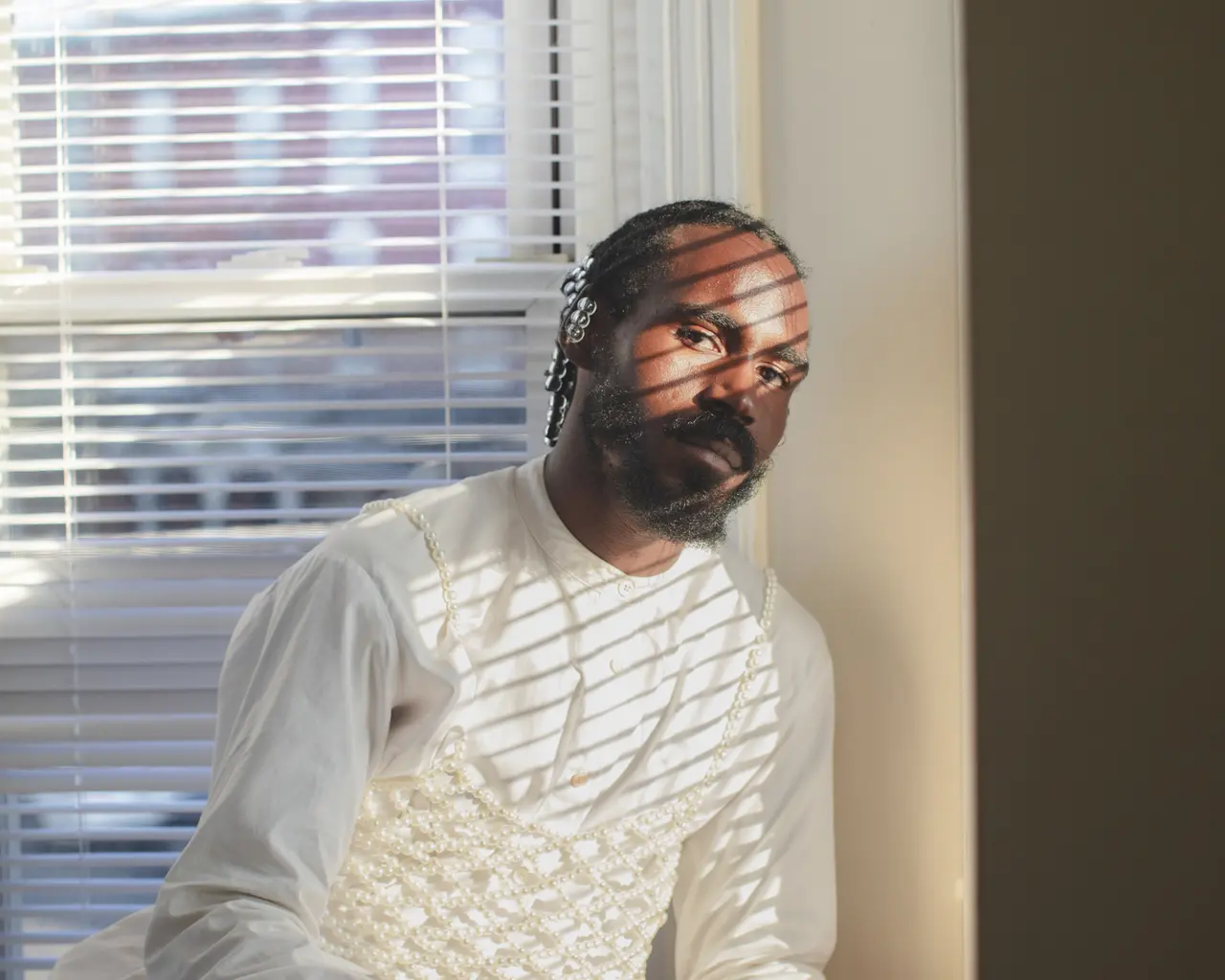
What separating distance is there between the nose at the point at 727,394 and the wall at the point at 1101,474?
42 cm

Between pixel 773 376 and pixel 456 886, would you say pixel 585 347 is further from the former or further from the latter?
pixel 456 886

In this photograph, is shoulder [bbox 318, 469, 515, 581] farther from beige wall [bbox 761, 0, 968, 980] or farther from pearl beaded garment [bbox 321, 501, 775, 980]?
beige wall [bbox 761, 0, 968, 980]

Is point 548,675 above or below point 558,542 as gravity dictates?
below

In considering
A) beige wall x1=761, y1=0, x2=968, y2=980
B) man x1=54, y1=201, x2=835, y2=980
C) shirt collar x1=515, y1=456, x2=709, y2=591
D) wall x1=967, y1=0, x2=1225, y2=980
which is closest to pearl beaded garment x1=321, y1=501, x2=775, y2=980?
man x1=54, y1=201, x2=835, y2=980

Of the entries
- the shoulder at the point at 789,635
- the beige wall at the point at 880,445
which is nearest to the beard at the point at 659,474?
the shoulder at the point at 789,635

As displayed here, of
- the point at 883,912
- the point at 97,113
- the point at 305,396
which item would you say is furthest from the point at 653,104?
the point at 883,912

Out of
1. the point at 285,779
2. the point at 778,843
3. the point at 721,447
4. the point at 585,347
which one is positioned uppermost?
the point at 585,347

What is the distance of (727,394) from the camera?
4.49 ft

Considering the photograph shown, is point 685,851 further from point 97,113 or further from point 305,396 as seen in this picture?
point 97,113

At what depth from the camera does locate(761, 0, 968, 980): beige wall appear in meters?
1.63

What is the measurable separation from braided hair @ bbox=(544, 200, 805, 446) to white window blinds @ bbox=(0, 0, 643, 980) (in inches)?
17.8

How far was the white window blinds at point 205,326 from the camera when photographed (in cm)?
195

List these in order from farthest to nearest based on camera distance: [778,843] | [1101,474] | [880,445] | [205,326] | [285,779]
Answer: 1. [205,326]
2. [880,445]
3. [778,843]
4. [285,779]
5. [1101,474]

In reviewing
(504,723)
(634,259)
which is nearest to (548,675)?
(504,723)
